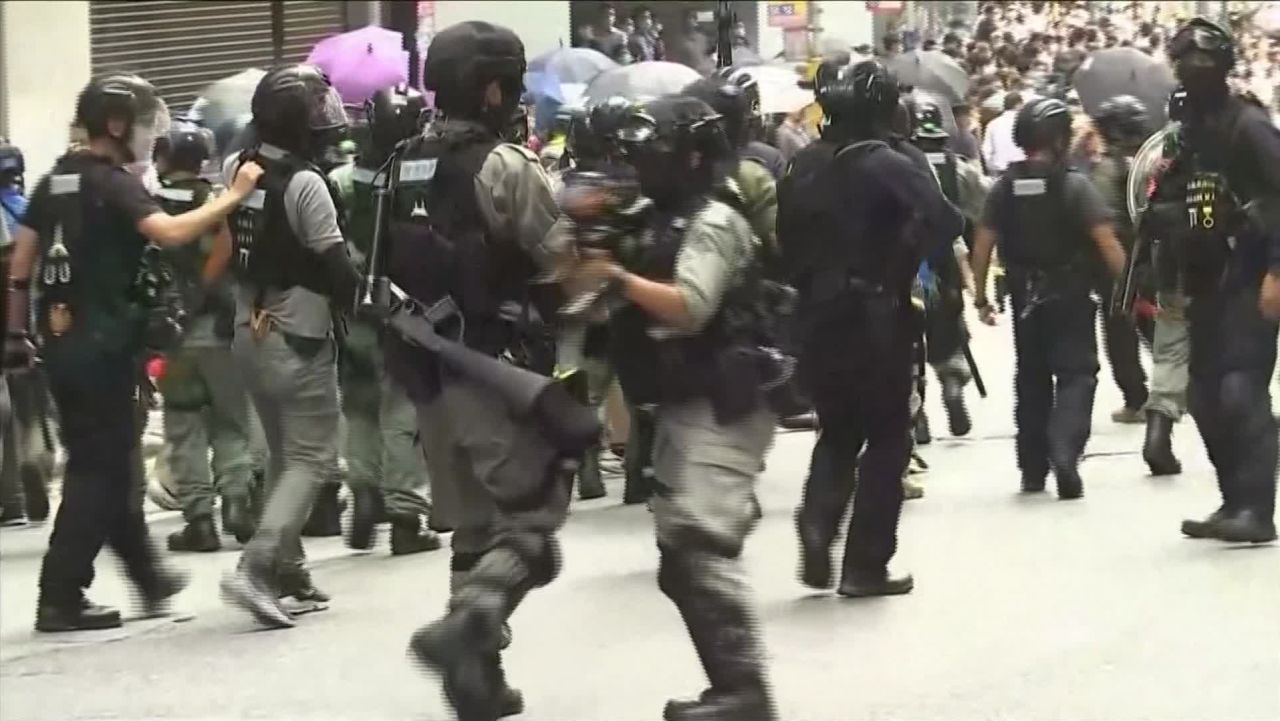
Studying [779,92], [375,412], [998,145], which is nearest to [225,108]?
[375,412]

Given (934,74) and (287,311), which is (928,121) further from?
(934,74)

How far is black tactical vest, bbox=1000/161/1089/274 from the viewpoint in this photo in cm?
998

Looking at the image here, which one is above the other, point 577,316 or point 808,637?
point 577,316

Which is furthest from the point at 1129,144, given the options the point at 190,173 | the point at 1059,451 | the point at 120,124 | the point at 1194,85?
the point at 120,124

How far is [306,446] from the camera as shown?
25.9 ft

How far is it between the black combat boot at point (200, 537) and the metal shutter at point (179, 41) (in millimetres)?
9311

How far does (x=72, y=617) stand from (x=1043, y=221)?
484cm

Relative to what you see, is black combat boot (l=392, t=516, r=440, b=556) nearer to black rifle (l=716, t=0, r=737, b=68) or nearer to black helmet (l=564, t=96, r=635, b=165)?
black helmet (l=564, t=96, r=635, b=165)

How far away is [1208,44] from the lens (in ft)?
27.9

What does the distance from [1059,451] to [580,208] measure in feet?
17.1

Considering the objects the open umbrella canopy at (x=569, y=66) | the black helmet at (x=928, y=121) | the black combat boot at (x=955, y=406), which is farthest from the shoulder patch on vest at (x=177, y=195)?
the open umbrella canopy at (x=569, y=66)

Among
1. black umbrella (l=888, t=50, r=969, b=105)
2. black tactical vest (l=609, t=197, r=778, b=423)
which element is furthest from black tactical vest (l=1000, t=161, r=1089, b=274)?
black umbrella (l=888, t=50, r=969, b=105)

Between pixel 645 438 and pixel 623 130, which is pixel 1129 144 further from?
pixel 623 130

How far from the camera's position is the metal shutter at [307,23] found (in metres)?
22.8
